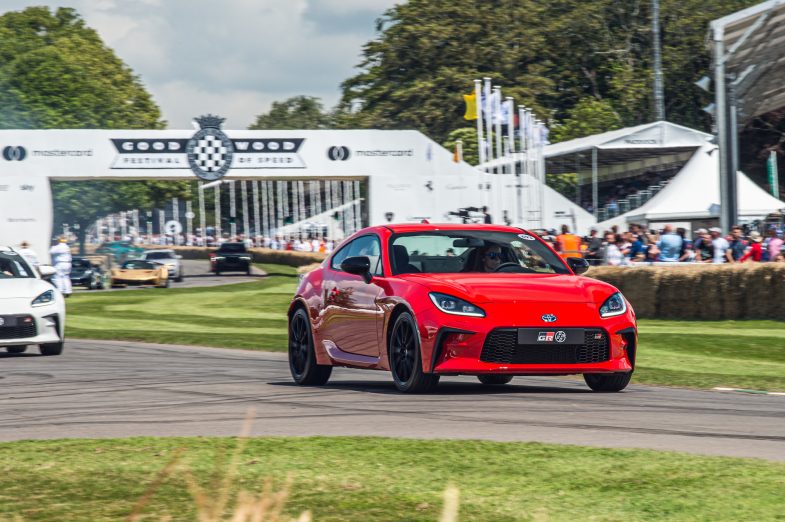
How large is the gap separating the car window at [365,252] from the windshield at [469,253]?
152 millimetres

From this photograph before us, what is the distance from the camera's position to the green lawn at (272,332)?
13.8m

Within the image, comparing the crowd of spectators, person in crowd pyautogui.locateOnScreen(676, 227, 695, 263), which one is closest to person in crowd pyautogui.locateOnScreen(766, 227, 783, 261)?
the crowd of spectators

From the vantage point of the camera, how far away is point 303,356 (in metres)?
11.6

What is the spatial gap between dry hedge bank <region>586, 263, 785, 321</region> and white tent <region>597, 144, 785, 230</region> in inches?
538

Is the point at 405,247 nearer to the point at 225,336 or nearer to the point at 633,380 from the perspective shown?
the point at 633,380

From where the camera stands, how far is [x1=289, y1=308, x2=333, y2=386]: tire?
37.6 feet

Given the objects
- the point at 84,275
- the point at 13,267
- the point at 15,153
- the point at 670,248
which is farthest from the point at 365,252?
the point at 84,275

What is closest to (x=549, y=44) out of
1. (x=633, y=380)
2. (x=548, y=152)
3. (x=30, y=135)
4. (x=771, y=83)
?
(x=548, y=152)

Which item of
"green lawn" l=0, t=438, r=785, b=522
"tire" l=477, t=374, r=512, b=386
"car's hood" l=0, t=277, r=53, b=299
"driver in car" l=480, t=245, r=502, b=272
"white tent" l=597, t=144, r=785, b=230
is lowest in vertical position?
"tire" l=477, t=374, r=512, b=386

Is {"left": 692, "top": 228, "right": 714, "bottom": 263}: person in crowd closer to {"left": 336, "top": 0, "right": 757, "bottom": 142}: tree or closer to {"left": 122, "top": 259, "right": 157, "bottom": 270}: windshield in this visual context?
{"left": 122, "top": 259, "right": 157, "bottom": 270}: windshield

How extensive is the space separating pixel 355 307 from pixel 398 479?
16.0 feet

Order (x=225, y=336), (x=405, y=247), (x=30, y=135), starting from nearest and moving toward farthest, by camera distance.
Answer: (x=405, y=247)
(x=225, y=336)
(x=30, y=135)

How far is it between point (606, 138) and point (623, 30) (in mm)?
34421

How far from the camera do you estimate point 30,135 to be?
4309 cm
